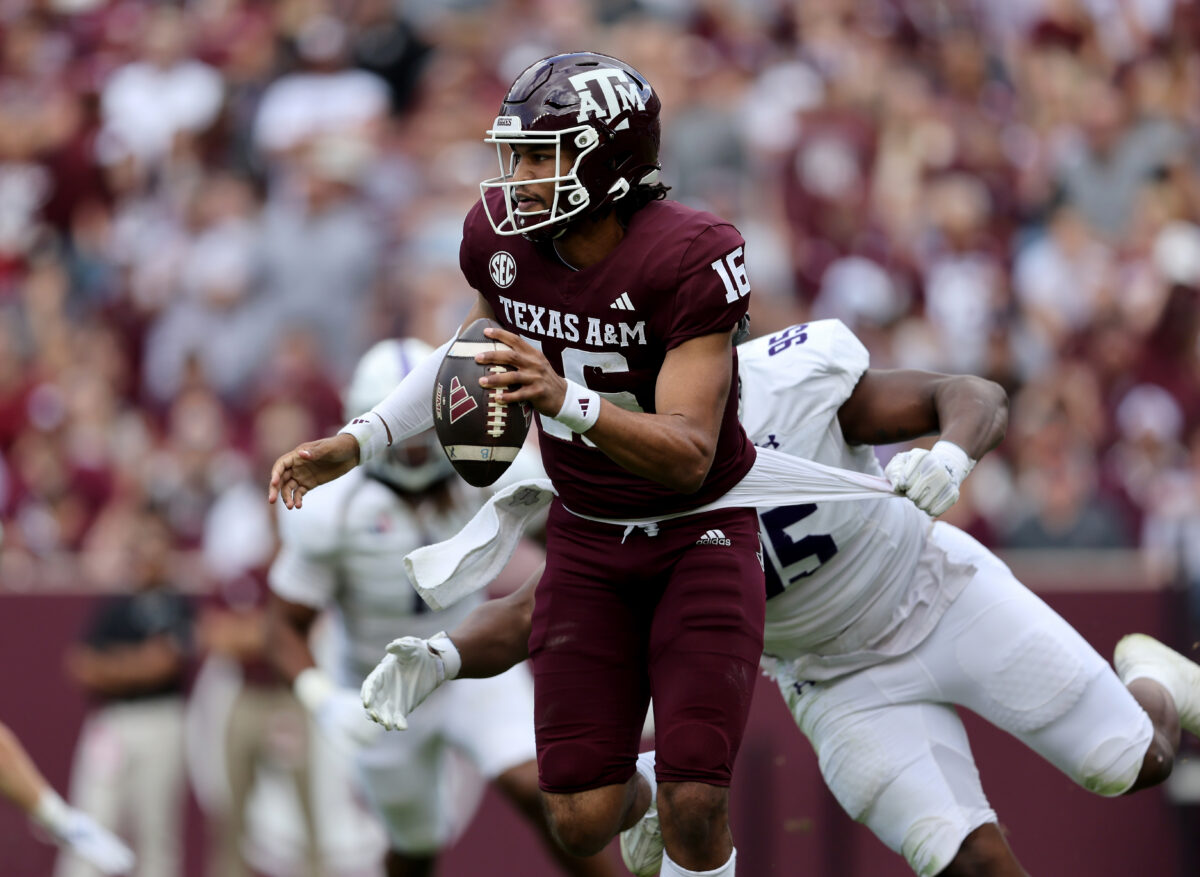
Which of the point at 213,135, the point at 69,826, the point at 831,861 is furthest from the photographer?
the point at 213,135

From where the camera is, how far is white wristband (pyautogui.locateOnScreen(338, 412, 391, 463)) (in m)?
4.46

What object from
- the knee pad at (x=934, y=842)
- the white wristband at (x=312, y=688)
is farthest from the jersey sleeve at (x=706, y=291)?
the white wristband at (x=312, y=688)

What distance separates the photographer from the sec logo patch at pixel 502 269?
434 cm

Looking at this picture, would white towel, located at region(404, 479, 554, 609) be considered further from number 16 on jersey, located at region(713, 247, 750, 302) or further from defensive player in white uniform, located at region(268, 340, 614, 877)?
defensive player in white uniform, located at region(268, 340, 614, 877)

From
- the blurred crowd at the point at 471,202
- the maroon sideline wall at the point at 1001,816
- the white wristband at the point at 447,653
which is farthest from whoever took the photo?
the blurred crowd at the point at 471,202

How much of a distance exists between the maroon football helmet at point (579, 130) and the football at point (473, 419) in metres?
0.31

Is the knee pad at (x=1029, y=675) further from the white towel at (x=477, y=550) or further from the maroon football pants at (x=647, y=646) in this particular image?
the white towel at (x=477, y=550)

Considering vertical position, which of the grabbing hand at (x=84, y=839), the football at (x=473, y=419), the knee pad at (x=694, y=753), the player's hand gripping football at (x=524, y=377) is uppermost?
the player's hand gripping football at (x=524, y=377)

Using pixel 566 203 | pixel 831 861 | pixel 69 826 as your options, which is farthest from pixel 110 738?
pixel 566 203

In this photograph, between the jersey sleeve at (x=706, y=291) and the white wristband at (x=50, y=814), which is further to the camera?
the white wristband at (x=50, y=814)

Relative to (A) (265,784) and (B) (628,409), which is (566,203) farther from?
(A) (265,784)

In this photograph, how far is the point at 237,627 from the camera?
24.9 ft

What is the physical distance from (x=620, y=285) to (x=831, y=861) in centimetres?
379

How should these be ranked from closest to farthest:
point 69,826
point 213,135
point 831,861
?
point 69,826 → point 831,861 → point 213,135
